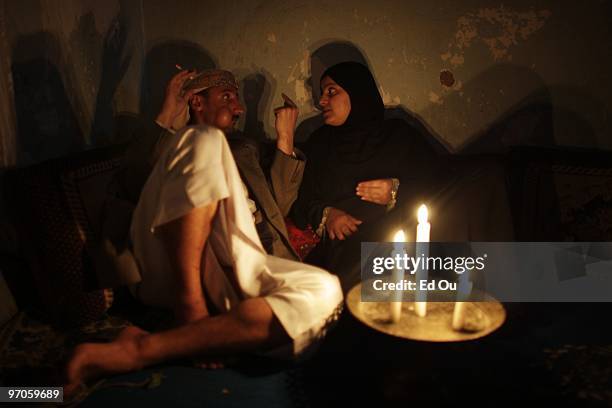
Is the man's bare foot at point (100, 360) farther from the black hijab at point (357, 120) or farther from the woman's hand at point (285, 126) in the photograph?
the black hijab at point (357, 120)

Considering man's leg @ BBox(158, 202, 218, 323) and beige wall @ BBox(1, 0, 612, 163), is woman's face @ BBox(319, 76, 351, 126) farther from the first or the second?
man's leg @ BBox(158, 202, 218, 323)

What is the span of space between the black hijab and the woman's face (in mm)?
22

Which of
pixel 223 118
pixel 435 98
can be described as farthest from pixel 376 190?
pixel 435 98

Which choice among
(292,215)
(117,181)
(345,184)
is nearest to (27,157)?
(117,181)

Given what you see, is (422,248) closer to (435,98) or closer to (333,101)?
(333,101)

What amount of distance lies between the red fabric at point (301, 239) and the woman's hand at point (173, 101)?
761 mm

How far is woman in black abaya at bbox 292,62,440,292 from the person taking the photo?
8.91ft

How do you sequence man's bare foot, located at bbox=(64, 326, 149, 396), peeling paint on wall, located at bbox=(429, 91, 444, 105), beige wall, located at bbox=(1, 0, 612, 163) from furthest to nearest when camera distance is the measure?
peeling paint on wall, located at bbox=(429, 91, 444, 105)
beige wall, located at bbox=(1, 0, 612, 163)
man's bare foot, located at bbox=(64, 326, 149, 396)

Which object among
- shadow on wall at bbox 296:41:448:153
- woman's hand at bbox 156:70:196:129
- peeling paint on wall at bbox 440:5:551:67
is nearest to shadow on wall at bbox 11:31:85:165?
woman's hand at bbox 156:70:196:129

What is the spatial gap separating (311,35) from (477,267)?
1.69 metres

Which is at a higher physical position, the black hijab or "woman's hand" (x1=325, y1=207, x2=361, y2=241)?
the black hijab

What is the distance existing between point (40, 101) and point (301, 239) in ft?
4.53

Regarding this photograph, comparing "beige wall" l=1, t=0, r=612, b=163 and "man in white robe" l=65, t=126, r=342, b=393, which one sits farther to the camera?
"beige wall" l=1, t=0, r=612, b=163

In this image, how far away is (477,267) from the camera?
8.63 feet
